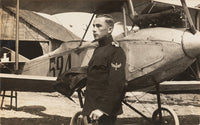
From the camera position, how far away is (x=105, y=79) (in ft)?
8.35

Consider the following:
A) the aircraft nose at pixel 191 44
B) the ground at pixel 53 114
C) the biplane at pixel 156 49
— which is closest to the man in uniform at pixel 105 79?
the biplane at pixel 156 49

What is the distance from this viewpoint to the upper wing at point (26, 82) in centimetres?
552

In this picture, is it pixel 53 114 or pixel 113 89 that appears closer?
pixel 113 89

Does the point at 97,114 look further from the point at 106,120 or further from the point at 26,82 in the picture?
the point at 26,82

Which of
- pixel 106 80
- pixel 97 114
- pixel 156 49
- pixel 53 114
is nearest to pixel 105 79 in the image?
pixel 106 80

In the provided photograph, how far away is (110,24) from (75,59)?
10.1 ft

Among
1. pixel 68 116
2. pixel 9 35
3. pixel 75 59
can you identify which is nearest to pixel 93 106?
pixel 75 59

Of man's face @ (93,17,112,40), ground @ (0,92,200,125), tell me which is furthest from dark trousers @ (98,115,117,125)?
ground @ (0,92,200,125)

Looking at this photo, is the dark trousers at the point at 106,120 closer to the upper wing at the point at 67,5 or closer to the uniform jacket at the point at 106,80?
the uniform jacket at the point at 106,80

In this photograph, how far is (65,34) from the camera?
17.6 meters

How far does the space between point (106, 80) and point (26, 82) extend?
143 inches

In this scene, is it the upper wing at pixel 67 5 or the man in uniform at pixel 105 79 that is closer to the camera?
the man in uniform at pixel 105 79

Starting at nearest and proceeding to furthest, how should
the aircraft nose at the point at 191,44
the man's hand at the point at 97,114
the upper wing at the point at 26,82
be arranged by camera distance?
the man's hand at the point at 97,114
the aircraft nose at the point at 191,44
the upper wing at the point at 26,82

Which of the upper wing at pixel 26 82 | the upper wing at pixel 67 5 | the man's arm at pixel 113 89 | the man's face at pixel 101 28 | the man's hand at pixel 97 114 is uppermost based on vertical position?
the upper wing at pixel 67 5
